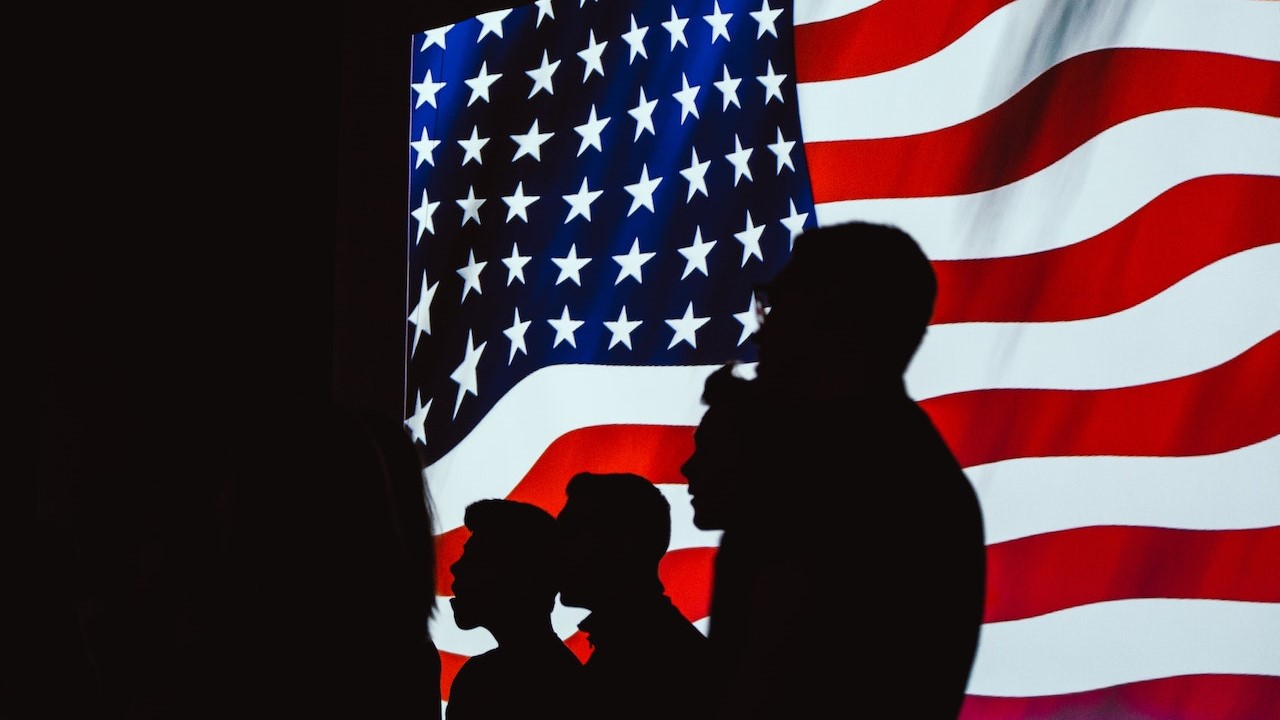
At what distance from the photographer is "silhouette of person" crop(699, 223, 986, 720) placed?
40.4 inches

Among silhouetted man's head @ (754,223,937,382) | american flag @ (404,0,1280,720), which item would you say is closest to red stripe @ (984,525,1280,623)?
american flag @ (404,0,1280,720)

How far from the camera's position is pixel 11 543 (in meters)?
1.79

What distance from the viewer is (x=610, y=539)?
7.89 ft

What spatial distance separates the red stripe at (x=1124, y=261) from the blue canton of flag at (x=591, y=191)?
1.88ft

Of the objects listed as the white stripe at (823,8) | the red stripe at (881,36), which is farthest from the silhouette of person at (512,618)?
the white stripe at (823,8)

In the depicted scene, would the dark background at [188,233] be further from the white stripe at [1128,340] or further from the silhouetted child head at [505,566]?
the white stripe at [1128,340]

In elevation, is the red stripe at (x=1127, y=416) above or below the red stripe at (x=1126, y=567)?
above

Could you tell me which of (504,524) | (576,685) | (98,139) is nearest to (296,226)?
(98,139)

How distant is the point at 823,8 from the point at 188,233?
224 cm

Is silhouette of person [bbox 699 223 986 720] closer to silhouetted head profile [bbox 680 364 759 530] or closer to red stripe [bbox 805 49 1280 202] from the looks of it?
silhouetted head profile [bbox 680 364 759 530]

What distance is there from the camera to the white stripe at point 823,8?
336 centimetres

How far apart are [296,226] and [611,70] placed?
4.34 ft

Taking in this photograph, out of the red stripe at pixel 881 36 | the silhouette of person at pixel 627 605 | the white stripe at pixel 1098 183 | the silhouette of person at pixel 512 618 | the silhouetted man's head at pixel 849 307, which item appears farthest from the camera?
the red stripe at pixel 881 36

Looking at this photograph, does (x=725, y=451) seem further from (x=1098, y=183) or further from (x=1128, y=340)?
(x=1098, y=183)
